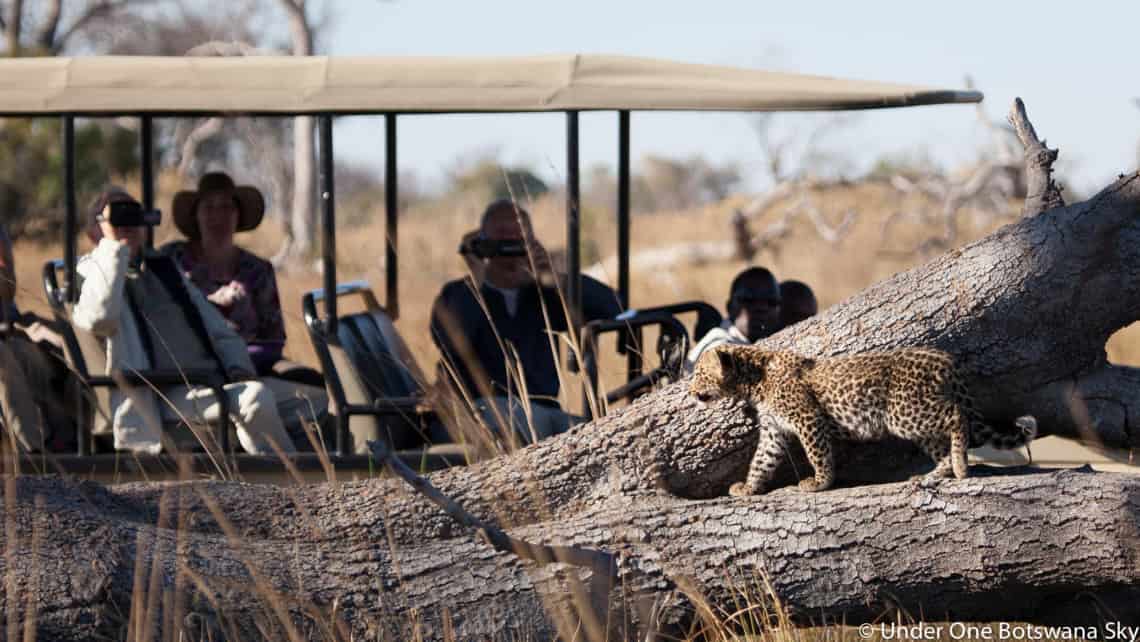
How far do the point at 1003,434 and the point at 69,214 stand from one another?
3609mm

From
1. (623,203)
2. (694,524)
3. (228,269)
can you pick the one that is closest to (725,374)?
(694,524)

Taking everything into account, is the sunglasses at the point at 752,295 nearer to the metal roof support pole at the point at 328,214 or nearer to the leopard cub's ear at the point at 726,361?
the metal roof support pole at the point at 328,214

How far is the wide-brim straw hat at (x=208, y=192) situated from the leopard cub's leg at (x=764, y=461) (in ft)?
12.8

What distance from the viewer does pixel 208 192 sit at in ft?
24.6

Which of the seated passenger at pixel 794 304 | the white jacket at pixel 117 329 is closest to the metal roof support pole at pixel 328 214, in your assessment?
the white jacket at pixel 117 329

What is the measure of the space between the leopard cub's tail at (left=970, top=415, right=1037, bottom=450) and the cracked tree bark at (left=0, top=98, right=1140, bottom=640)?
0.10 metres

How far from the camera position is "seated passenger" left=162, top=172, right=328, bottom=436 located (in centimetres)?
733

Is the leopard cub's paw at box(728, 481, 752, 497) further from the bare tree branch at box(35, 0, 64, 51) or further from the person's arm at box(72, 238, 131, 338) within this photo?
the bare tree branch at box(35, 0, 64, 51)

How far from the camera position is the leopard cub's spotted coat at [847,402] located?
4031 millimetres

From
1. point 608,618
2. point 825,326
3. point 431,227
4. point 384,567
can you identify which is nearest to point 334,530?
point 384,567

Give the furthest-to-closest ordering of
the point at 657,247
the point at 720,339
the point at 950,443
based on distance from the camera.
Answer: the point at 657,247 → the point at 720,339 → the point at 950,443

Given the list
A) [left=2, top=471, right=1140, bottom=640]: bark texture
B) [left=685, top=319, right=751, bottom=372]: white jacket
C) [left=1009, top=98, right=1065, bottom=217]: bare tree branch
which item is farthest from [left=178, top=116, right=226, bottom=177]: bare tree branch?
[left=2, top=471, right=1140, bottom=640]: bark texture

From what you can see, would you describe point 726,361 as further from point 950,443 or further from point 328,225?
point 328,225

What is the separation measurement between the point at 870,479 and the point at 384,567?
133 centimetres
